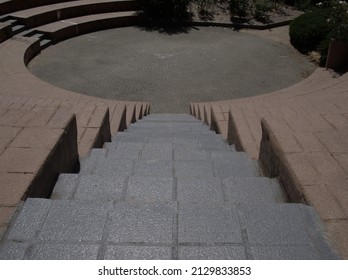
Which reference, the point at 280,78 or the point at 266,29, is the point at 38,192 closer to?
the point at 280,78

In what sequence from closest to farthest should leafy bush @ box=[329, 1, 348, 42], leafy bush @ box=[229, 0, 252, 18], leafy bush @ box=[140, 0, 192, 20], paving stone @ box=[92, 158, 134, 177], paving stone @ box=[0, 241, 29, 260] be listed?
paving stone @ box=[0, 241, 29, 260] < paving stone @ box=[92, 158, 134, 177] < leafy bush @ box=[329, 1, 348, 42] < leafy bush @ box=[140, 0, 192, 20] < leafy bush @ box=[229, 0, 252, 18]

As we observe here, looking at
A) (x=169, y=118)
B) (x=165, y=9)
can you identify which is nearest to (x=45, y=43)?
(x=165, y=9)

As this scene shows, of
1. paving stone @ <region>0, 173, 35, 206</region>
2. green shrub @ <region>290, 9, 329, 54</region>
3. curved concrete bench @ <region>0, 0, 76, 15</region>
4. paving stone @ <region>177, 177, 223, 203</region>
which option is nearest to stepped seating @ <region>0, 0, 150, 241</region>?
paving stone @ <region>0, 173, 35, 206</region>

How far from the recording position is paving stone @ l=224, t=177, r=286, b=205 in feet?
8.46

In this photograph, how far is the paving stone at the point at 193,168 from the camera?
324cm

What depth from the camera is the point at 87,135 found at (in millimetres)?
4359

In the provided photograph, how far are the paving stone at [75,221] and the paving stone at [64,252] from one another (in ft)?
0.17

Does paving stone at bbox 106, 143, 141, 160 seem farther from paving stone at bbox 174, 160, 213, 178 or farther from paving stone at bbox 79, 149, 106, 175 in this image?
paving stone at bbox 174, 160, 213, 178

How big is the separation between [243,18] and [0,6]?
835 cm

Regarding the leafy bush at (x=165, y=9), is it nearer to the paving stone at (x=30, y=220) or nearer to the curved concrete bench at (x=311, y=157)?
the curved concrete bench at (x=311, y=157)

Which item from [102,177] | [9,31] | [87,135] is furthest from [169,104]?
[102,177]

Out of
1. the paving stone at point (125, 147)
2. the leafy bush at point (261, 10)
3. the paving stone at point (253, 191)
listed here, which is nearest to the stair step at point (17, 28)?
the leafy bush at point (261, 10)

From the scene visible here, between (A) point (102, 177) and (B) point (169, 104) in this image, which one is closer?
(A) point (102, 177)

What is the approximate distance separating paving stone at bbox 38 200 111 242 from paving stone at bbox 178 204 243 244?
1.32 ft
